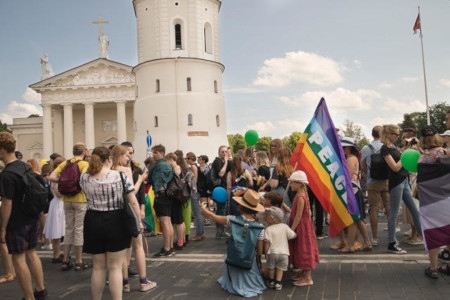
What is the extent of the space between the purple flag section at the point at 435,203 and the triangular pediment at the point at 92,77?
53.4 metres

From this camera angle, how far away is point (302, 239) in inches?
247

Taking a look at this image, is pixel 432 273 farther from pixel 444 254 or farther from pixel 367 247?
pixel 367 247

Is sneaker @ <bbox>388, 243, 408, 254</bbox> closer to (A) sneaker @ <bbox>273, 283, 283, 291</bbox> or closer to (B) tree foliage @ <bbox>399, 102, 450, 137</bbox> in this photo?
(A) sneaker @ <bbox>273, 283, 283, 291</bbox>

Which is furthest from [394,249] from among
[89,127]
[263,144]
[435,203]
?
[263,144]

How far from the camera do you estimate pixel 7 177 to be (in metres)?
5.46

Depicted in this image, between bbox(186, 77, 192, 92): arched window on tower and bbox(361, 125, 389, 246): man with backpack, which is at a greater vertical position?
bbox(186, 77, 192, 92): arched window on tower

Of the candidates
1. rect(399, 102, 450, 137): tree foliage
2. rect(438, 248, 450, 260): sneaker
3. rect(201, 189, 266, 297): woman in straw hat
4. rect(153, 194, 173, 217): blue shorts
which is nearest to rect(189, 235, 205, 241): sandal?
rect(153, 194, 173, 217): blue shorts

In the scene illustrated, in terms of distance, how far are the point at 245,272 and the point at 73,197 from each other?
10.9ft

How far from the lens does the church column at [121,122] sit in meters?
56.4

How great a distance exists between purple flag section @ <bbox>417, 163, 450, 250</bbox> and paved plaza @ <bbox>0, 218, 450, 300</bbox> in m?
0.60

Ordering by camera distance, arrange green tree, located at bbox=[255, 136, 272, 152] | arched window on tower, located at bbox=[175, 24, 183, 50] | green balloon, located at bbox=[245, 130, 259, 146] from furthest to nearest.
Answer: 1. green tree, located at bbox=[255, 136, 272, 152]
2. arched window on tower, located at bbox=[175, 24, 183, 50]
3. green balloon, located at bbox=[245, 130, 259, 146]

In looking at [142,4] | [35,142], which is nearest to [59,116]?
[35,142]

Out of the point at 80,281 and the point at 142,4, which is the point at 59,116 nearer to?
the point at 142,4

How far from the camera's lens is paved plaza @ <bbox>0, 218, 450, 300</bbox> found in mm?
5738
